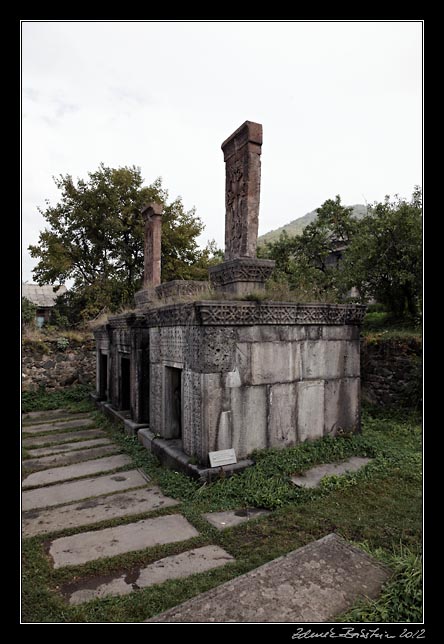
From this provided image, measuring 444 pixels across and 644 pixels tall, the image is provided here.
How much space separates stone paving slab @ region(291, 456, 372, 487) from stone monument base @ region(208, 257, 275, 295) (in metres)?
2.66

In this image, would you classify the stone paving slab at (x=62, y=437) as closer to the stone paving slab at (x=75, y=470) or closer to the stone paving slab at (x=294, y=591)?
the stone paving slab at (x=75, y=470)

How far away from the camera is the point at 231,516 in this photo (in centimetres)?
438

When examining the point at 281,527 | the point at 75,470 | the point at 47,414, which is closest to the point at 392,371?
the point at 281,527

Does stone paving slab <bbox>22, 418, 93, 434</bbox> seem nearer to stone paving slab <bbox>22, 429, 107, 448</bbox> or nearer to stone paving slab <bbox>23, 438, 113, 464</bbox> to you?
stone paving slab <bbox>22, 429, 107, 448</bbox>

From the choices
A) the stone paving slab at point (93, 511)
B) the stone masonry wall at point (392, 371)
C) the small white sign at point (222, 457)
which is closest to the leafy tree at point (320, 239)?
the stone masonry wall at point (392, 371)

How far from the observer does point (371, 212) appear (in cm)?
1334

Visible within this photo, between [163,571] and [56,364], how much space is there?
11.3m

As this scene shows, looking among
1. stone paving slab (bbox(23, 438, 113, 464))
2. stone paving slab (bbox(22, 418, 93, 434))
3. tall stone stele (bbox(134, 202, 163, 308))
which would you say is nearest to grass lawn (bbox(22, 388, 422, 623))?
stone paving slab (bbox(23, 438, 113, 464))

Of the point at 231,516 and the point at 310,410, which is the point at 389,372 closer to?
the point at 310,410

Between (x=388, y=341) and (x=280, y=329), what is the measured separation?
15.4ft

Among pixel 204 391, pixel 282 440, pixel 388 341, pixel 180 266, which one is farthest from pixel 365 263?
pixel 180 266

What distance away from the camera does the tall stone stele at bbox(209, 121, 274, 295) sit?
6094 millimetres

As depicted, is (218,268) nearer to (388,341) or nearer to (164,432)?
(164,432)

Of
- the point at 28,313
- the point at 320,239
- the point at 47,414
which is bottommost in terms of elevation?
the point at 47,414
